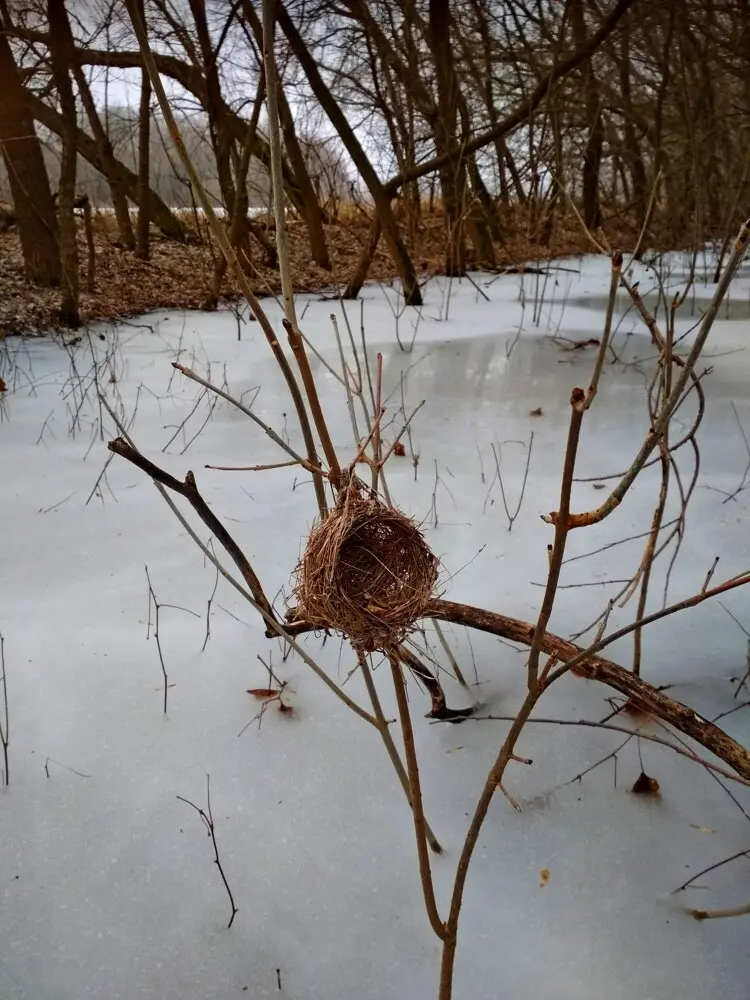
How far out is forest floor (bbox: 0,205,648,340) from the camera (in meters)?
→ 5.15

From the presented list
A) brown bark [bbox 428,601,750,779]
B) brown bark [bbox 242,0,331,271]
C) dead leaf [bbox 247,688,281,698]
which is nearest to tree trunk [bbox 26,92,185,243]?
brown bark [bbox 242,0,331,271]

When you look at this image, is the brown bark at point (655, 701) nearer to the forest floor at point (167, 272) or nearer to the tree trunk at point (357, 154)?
the forest floor at point (167, 272)

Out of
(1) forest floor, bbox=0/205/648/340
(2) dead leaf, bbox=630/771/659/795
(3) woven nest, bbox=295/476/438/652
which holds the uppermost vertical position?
(1) forest floor, bbox=0/205/648/340

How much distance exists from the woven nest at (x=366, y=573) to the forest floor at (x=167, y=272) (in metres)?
3.46

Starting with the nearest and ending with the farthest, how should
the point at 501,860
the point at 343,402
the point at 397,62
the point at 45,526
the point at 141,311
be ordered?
the point at 501,860 → the point at 45,526 → the point at 343,402 → the point at 141,311 → the point at 397,62

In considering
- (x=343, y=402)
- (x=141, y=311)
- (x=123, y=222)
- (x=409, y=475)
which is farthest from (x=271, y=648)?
(x=123, y=222)

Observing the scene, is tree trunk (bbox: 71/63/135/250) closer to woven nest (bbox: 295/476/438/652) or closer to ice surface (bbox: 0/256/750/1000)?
ice surface (bbox: 0/256/750/1000)

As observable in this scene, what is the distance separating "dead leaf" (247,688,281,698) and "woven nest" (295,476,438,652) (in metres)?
0.84

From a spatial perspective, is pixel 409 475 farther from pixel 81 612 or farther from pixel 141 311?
pixel 141 311

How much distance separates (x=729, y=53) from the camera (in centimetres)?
564

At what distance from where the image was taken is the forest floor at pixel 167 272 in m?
5.15

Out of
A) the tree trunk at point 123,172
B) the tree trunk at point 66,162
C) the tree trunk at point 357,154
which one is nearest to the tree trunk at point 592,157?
the tree trunk at point 357,154

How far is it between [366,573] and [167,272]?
675 centimetres

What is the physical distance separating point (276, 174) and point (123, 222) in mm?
7957
